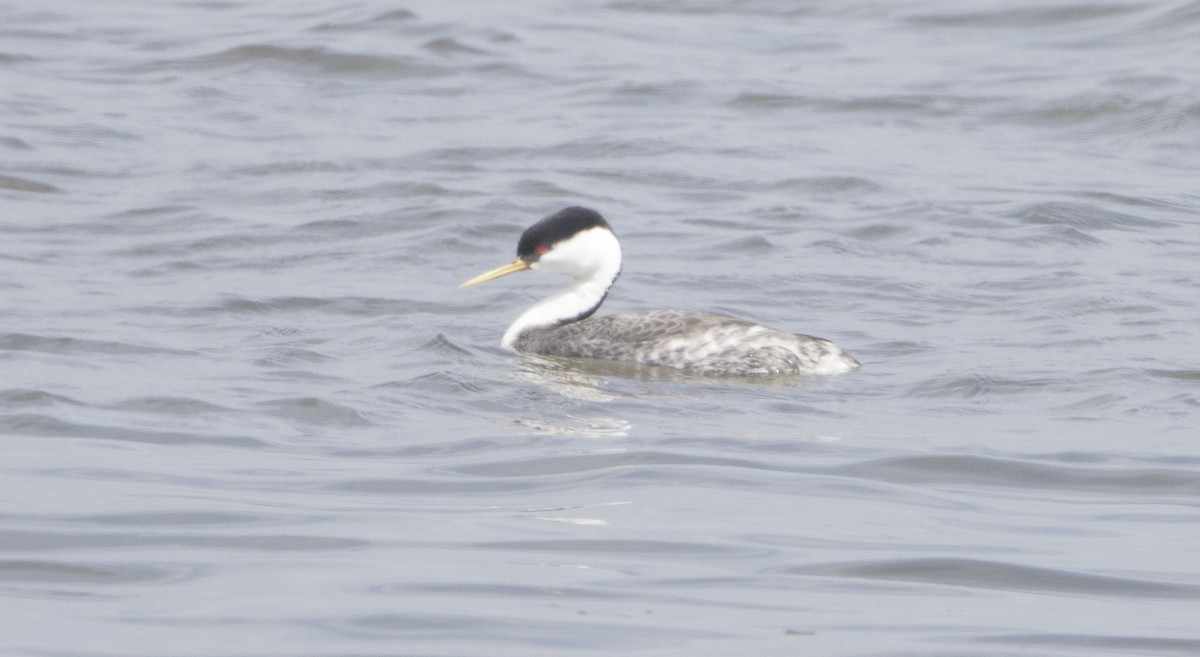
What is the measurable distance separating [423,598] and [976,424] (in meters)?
3.81

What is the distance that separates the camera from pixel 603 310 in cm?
1238

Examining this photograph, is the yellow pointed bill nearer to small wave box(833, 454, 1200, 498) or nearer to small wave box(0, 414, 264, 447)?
small wave box(0, 414, 264, 447)

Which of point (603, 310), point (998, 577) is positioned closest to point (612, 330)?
point (603, 310)

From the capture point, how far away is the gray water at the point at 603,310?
18.9ft

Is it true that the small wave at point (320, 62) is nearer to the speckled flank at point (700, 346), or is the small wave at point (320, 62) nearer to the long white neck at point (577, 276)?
the long white neck at point (577, 276)

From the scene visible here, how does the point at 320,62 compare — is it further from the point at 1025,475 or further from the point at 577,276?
the point at 1025,475

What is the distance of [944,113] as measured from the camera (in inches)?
725

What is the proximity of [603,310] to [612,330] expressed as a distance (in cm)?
175

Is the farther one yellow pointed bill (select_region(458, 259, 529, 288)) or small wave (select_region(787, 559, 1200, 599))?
yellow pointed bill (select_region(458, 259, 529, 288))

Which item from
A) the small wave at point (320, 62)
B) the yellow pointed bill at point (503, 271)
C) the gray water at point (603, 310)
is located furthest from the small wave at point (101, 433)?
the small wave at point (320, 62)

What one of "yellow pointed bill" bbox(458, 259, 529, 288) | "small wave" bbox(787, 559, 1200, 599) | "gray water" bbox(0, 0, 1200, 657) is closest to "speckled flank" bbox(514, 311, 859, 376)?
"gray water" bbox(0, 0, 1200, 657)

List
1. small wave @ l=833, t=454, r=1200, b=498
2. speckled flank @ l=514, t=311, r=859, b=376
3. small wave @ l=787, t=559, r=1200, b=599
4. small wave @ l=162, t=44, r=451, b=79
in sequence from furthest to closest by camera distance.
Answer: small wave @ l=162, t=44, r=451, b=79 < speckled flank @ l=514, t=311, r=859, b=376 < small wave @ l=833, t=454, r=1200, b=498 < small wave @ l=787, t=559, r=1200, b=599

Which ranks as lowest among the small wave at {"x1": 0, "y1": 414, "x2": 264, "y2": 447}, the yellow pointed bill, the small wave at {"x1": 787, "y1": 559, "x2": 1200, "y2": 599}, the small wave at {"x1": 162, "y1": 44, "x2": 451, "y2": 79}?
the small wave at {"x1": 162, "y1": 44, "x2": 451, "y2": 79}

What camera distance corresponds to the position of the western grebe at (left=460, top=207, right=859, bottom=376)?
1009cm
